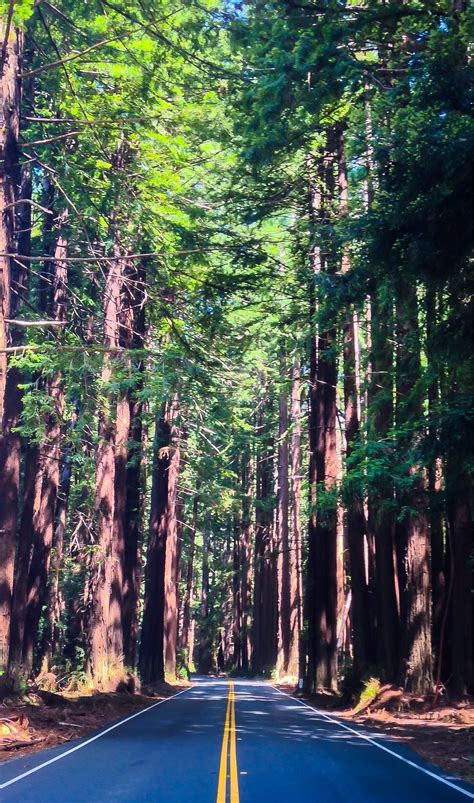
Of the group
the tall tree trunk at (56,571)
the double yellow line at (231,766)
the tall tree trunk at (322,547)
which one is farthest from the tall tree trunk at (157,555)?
the double yellow line at (231,766)

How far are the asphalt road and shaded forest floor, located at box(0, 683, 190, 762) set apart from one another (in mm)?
565

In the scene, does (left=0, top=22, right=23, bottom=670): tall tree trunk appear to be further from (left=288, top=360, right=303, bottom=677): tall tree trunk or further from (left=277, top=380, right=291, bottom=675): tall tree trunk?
(left=277, top=380, right=291, bottom=675): tall tree trunk

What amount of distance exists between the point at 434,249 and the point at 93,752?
29.6 ft

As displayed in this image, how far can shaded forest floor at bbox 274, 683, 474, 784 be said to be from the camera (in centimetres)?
1159

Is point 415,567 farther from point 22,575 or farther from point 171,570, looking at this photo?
point 171,570

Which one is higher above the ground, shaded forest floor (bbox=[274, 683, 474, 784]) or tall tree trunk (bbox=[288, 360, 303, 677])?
tall tree trunk (bbox=[288, 360, 303, 677])


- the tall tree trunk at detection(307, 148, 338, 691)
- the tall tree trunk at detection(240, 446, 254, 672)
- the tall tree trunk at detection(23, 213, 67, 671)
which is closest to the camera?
the tall tree trunk at detection(23, 213, 67, 671)

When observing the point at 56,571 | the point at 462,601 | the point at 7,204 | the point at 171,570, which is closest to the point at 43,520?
the point at 56,571

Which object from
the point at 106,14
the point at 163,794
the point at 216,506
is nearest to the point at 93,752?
the point at 163,794

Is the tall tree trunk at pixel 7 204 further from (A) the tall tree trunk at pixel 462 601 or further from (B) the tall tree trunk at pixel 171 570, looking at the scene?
(B) the tall tree trunk at pixel 171 570

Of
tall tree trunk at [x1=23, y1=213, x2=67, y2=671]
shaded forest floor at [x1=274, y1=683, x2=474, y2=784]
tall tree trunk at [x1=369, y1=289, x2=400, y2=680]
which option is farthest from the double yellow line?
tall tree trunk at [x1=23, y1=213, x2=67, y2=671]

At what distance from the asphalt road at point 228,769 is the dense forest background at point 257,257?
3791mm

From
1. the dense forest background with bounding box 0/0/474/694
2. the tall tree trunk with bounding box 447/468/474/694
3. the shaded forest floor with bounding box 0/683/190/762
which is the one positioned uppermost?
the dense forest background with bounding box 0/0/474/694

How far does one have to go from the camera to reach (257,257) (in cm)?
1559
